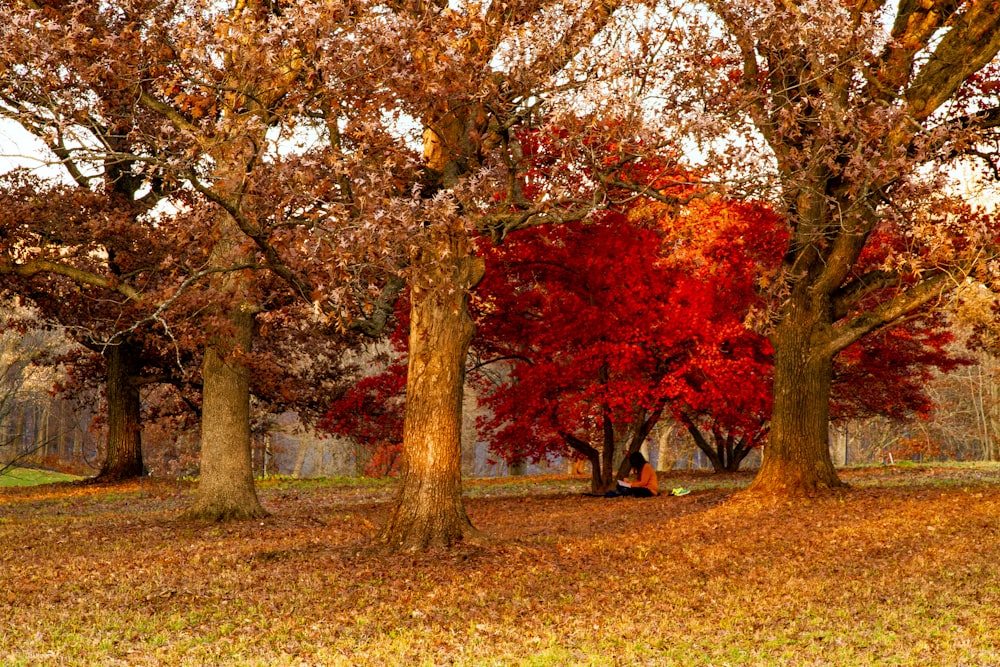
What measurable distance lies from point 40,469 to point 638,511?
131ft

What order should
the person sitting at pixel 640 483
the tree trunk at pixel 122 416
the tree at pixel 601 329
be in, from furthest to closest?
the tree trunk at pixel 122 416
the person sitting at pixel 640 483
the tree at pixel 601 329

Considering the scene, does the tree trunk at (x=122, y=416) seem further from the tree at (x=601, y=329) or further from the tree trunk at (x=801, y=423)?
the tree trunk at (x=801, y=423)

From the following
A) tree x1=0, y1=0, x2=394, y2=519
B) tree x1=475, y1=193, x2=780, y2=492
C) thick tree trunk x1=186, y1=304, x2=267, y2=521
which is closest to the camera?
tree x1=0, y1=0, x2=394, y2=519

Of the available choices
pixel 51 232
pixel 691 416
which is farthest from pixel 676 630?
pixel 691 416

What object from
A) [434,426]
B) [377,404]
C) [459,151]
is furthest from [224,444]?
[377,404]

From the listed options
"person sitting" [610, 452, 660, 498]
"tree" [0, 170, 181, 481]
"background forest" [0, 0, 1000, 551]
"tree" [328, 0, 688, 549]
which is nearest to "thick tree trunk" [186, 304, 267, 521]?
"background forest" [0, 0, 1000, 551]

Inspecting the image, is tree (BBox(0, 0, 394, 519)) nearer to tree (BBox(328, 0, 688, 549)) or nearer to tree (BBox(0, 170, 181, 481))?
tree (BBox(328, 0, 688, 549))

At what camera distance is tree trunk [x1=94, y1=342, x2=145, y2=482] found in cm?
2662

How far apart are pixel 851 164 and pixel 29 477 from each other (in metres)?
40.1

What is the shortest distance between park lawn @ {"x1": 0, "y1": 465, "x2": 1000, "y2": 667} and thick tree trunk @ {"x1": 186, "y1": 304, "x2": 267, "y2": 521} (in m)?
0.55

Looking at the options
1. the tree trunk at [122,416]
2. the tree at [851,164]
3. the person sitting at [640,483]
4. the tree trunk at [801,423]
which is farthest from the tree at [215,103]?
the tree trunk at [122,416]

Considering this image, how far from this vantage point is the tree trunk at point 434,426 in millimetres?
11312

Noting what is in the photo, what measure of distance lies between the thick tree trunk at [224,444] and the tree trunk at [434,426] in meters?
4.77

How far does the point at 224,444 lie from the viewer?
598 inches
